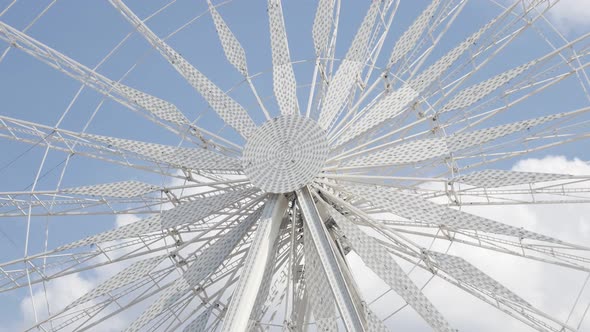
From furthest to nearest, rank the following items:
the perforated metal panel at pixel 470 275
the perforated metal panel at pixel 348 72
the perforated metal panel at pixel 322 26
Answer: the perforated metal panel at pixel 322 26, the perforated metal panel at pixel 348 72, the perforated metal panel at pixel 470 275

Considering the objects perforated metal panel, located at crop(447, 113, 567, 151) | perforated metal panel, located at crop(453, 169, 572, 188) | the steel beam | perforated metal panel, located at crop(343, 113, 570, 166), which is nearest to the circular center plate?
the steel beam

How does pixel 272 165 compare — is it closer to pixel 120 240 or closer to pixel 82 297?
pixel 120 240

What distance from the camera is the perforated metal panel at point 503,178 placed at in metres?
→ 24.3

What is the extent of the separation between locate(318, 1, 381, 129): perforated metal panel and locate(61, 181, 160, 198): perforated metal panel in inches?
294

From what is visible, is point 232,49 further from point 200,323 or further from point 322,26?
point 200,323

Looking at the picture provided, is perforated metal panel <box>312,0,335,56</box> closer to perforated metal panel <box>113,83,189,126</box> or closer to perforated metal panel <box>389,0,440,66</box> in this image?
perforated metal panel <box>389,0,440,66</box>

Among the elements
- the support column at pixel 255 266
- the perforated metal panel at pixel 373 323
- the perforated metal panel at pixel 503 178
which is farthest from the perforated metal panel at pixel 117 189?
the perforated metal panel at pixel 503 178

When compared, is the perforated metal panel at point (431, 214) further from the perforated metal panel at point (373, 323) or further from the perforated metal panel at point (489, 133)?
the perforated metal panel at point (373, 323)

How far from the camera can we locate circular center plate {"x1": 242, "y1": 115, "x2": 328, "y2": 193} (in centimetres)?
2572

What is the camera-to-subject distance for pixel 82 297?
26.8 metres

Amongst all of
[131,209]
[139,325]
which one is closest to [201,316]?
[139,325]

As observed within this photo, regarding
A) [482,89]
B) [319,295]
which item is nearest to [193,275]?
[319,295]

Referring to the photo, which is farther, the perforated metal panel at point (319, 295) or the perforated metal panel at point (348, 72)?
the perforated metal panel at point (348, 72)

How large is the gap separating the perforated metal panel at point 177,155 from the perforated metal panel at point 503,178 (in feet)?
28.8
